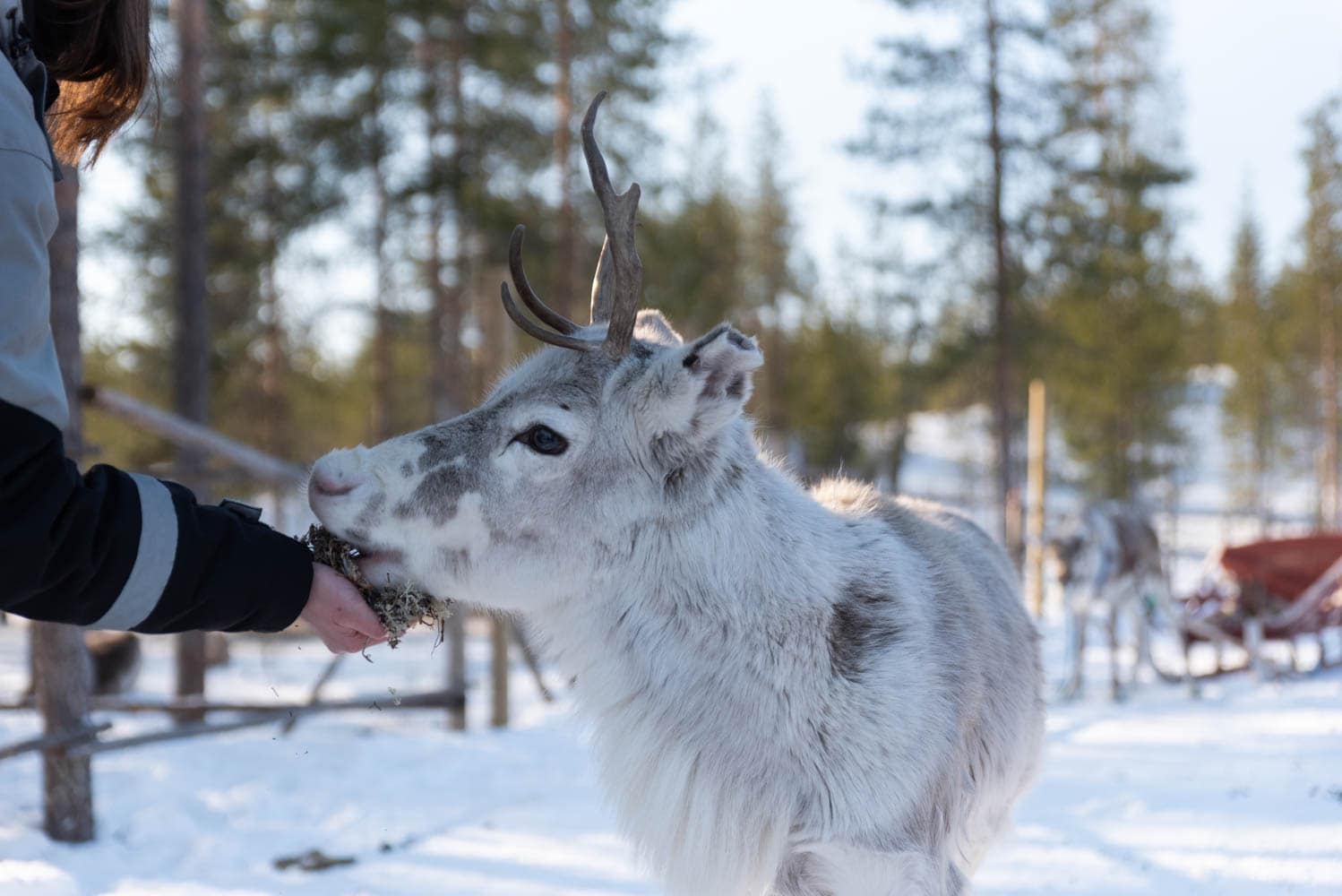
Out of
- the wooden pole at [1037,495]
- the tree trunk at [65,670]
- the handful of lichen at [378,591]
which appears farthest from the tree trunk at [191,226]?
the wooden pole at [1037,495]

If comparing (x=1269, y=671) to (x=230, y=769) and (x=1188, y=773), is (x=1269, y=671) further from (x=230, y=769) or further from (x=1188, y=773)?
(x=230, y=769)

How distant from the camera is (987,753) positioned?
313 centimetres

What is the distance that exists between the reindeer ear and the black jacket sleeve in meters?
0.94

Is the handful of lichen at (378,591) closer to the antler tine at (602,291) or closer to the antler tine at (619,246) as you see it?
the antler tine at (619,246)

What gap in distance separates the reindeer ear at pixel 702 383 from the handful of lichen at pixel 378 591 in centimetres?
75

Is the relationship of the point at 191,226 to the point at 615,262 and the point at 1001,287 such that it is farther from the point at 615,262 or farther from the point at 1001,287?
the point at 1001,287

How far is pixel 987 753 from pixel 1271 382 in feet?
126

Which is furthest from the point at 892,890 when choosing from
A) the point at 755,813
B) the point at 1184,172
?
the point at 1184,172

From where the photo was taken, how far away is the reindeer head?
2.70 metres

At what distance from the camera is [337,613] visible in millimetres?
2508

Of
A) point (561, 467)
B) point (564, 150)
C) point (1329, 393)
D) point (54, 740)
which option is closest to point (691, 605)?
point (561, 467)

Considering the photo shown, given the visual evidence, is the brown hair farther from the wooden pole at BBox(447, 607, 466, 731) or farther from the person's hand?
the wooden pole at BBox(447, 607, 466, 731)

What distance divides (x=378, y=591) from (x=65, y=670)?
3.46 meters

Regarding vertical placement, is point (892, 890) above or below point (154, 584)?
below
